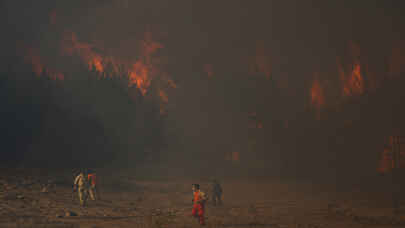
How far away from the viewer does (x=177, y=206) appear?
1755cm

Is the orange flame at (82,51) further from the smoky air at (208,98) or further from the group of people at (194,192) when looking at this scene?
the group of people at (194,192)

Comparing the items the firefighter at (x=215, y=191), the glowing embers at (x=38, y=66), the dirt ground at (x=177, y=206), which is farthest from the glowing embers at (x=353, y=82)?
the glowing embers at (x=38, y=66)

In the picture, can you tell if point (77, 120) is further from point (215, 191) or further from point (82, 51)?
point (215, 191)

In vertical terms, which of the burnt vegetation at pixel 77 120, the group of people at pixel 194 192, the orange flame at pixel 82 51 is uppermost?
the orange flame at pixel 82 51

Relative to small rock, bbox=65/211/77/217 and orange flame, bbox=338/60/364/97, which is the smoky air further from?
small rock, bbox=65/211/77/217

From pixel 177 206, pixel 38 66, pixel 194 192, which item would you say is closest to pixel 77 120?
pixel 38 66

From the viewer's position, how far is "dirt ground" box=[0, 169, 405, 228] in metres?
12.5

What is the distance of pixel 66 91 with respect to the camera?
4406 centimetres

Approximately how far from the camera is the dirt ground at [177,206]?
12492 millimetres

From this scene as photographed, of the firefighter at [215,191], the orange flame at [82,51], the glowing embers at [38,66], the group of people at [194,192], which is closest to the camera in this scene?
the group of people at [194,192]

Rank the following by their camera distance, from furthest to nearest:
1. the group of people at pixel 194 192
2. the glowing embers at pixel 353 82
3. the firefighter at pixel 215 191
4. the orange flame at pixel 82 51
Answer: the orange flame at pixel 82 51
the glowing embers at pixel 353 82
the firefighter at pixel 215 191
the group of people at pixel 194 192

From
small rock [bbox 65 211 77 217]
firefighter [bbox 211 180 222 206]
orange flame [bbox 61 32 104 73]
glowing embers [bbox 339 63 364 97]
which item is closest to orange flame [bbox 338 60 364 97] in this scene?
glowing embers [bbox 339 63 364 97]

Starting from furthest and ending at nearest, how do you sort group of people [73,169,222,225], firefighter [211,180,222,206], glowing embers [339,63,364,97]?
glowing embers [339,63,364,97], firefighter [211,180,222,206], group of people [73,169,222,225]

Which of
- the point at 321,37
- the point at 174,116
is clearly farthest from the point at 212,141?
the point at 321,37
